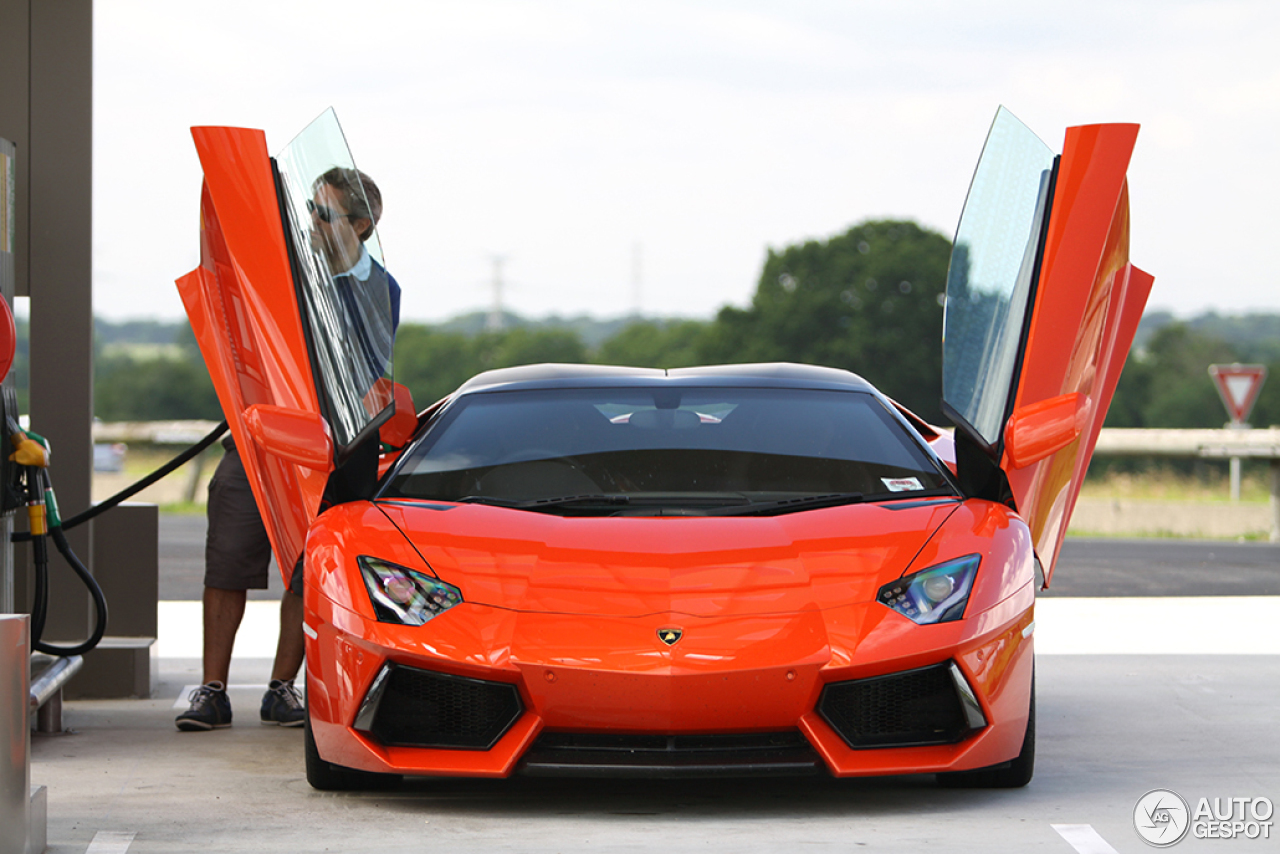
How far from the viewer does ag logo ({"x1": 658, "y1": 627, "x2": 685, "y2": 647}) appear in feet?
11.5

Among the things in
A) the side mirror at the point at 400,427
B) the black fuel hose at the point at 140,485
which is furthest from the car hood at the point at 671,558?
the black fuel hose at the point at 140,485

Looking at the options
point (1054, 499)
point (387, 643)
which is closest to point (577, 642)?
point (387, 643)

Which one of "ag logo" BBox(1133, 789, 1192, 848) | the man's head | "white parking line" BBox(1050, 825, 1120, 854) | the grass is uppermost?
the man's head

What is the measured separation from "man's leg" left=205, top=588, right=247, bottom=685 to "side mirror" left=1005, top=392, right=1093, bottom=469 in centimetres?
270

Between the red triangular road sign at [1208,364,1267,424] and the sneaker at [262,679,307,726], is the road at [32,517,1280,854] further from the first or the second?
the red triangular road sign at [1208,364,1267,424]

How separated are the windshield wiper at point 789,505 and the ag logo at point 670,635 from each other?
0.57 meters

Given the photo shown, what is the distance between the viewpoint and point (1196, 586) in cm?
1060

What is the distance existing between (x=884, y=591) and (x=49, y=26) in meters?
4.13

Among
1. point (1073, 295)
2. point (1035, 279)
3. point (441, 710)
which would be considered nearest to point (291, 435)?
point (441, 710)

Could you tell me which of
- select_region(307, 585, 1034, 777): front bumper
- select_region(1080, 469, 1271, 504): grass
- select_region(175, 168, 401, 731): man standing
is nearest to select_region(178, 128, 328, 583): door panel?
select_region(175, 168, 401, 731): man standing

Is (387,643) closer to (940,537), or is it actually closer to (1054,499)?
(940,537)

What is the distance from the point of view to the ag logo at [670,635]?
3510 millimetres

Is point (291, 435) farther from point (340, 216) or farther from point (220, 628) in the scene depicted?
point (220, 628)

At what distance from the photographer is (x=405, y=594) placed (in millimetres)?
3725
